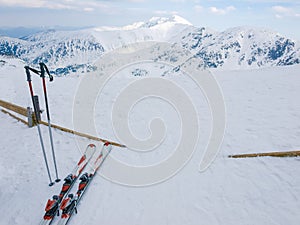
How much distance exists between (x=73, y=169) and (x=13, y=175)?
1.69 meters

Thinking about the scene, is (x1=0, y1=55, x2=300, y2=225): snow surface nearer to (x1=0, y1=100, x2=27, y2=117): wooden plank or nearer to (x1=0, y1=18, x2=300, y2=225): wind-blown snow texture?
(x1=0, y1=18, x2=300, y2=225): wind-blown snow texture

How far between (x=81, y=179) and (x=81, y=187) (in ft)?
0.90

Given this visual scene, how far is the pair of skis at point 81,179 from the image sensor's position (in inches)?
196

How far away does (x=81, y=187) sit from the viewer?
577 centimetres

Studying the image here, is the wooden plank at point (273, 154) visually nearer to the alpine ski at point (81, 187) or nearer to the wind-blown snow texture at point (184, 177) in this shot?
the wind-blown snow texture at point (184, 177)

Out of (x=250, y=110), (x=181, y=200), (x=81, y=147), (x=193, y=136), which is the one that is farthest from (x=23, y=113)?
(x=250, y=110)

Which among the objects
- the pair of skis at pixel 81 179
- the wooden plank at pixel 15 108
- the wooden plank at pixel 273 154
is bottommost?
the wooden plank at pixel 15 108

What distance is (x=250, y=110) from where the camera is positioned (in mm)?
10469

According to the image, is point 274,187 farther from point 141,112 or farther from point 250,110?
point 141,112

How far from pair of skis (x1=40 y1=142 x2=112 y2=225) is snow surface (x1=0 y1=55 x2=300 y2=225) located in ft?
0.65

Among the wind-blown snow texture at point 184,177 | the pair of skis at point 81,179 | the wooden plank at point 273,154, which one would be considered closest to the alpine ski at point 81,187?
the pair of skis at point 81,179

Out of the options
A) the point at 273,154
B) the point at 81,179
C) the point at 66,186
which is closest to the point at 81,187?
the point at 81,179

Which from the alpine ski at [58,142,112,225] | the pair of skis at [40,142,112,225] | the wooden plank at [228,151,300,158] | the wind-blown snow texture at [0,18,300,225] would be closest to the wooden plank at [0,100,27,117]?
the wind-blown snow texture at [0,18,300,225]

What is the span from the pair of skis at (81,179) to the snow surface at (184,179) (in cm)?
20
